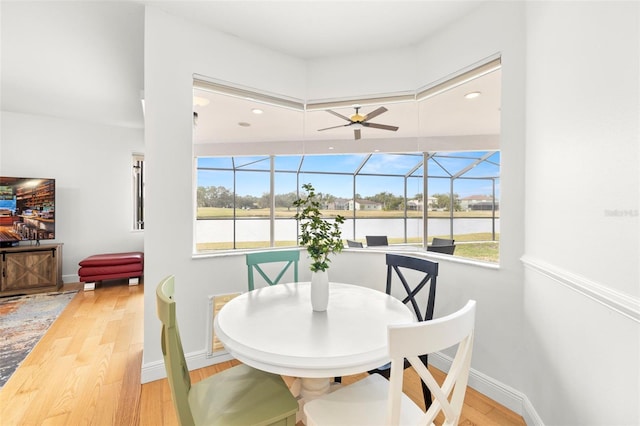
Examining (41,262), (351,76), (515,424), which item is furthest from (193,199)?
(41,262)

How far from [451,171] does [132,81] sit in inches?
151

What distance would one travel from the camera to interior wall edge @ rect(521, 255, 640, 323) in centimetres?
95

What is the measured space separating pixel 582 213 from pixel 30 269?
20.4 feet

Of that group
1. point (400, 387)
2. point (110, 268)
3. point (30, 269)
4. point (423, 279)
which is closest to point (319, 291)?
point (400, 387)

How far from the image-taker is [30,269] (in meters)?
4.17

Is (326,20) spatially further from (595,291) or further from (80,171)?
(80,171)

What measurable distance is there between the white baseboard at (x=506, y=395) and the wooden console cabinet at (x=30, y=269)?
18.4ft

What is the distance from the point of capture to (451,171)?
2645 mm

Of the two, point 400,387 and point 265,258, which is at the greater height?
point 265,258

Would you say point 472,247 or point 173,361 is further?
point 472,247

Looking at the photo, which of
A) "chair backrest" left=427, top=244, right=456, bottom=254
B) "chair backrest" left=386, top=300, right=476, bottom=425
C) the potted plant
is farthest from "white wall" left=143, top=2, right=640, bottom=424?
the potted plant

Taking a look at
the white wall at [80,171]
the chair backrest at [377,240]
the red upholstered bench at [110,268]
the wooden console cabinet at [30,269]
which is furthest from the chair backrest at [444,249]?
the wooden console cabinet at [30,269]

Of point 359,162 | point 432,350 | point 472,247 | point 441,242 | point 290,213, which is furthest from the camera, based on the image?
point 359,162

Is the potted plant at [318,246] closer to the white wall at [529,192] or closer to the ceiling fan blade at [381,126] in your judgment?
the white wall at [529,192]
